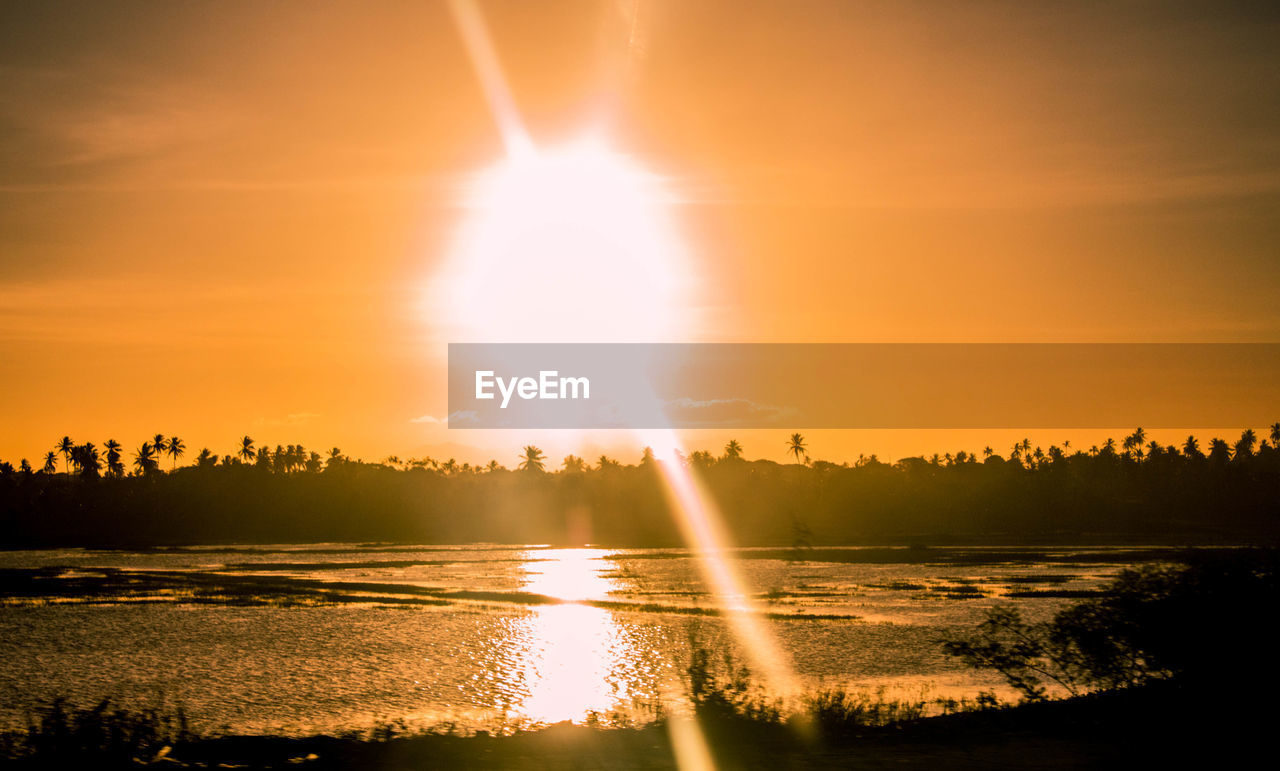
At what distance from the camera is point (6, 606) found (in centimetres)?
6003

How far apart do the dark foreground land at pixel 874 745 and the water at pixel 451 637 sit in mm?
4712

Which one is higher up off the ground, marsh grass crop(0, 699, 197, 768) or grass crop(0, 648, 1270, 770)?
marsh grass crop(0, 699, 197, 768)

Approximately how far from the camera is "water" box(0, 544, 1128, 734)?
32406 millimetres

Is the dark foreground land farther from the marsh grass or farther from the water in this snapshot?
the water

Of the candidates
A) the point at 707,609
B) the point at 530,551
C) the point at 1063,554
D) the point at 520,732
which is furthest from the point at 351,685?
the point at 530,551

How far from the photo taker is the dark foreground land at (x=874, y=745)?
775 inches

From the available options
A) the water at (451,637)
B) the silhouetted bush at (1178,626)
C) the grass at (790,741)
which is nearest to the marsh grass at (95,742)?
the grass at (790,741)

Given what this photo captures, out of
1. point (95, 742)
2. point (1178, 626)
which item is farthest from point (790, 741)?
point (95, 742)

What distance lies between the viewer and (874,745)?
842 inches

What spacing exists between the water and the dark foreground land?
15.5ft

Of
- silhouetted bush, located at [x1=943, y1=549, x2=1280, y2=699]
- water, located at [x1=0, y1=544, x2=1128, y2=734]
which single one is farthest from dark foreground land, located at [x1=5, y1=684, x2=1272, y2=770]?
water, located at [x1=0, y1=544, x2=1128, y2=734]

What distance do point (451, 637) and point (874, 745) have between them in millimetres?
29988

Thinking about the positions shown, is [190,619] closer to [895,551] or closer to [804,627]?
[804,627]

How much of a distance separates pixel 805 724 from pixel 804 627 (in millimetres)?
26212
